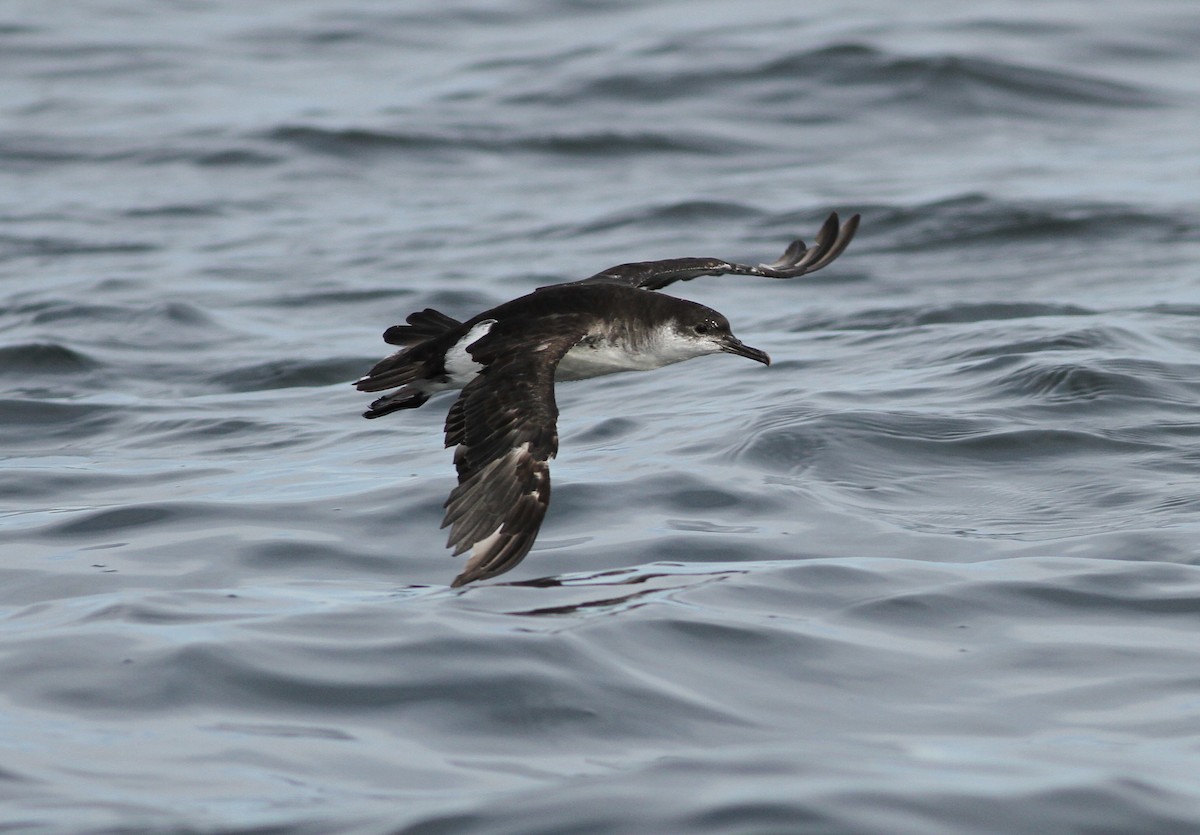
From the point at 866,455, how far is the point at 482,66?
15839 mm

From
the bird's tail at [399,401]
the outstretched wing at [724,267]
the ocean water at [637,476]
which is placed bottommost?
the ocean water at [637,476]

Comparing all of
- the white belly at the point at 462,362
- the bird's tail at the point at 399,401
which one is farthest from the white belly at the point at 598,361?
the bird's tail at the point at 399,401

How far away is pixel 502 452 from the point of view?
5961 millimetres

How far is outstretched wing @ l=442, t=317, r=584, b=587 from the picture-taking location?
5.76m

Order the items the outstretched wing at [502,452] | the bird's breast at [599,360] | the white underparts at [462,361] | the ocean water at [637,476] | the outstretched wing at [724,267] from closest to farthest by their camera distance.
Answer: the ocean water at [637,476], the outstretched wing at [502,452], the white underparts at [462,361], the bird's breast at [599,360], the outstretched wing at [724,267]

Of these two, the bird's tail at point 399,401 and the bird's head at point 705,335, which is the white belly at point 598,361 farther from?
the bird's tail at point 399,401

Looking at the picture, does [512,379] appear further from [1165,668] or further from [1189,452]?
[1189,452]

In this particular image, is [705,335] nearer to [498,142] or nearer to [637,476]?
[637,476]

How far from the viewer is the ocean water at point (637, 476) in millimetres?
4699

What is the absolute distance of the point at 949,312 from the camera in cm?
1210

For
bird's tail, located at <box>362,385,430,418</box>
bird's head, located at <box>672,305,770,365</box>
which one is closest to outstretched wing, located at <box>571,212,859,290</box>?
bird's head, located at <box>672,305,770,365</box>

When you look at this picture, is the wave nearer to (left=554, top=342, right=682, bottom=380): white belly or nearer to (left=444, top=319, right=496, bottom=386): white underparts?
(left=554, top=342, right=682, bottom=380): white belly

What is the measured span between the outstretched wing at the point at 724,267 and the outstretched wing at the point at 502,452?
43.8 inches

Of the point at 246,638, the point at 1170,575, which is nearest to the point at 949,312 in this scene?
the point at 1170,575
